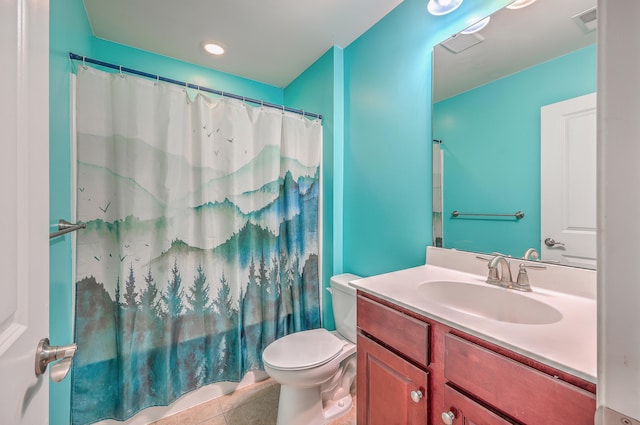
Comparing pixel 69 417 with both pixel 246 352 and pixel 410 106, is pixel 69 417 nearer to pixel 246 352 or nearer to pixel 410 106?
pixel 246 352

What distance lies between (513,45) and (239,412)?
7.91ft

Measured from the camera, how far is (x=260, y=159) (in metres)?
1.77

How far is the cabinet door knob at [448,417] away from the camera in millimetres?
755

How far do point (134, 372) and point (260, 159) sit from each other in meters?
1.42

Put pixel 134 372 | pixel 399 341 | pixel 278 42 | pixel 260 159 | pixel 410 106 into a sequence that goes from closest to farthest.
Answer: pixel 399 341 → pixel 134 372 → pixel 410 106 → pixel 260 159 → pixel 278 42

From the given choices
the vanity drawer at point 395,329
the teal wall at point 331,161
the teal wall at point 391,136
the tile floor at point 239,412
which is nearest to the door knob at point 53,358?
the vanity drawer at point 395,329

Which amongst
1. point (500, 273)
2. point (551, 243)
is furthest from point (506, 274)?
point (551, 243)

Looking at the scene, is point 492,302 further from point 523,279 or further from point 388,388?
point 388,388

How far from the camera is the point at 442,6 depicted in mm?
1283

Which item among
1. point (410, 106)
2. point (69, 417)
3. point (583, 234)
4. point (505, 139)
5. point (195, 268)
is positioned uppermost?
point (410, 106)

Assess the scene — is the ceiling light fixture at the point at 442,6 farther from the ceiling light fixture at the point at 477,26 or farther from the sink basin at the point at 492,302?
the sink basin at the point at 492,302

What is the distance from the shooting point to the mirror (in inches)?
38.7

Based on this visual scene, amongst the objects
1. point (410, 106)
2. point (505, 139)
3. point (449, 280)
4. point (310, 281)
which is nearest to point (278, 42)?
point (410, 106)

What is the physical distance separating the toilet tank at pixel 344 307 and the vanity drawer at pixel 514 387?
0.85 metres
